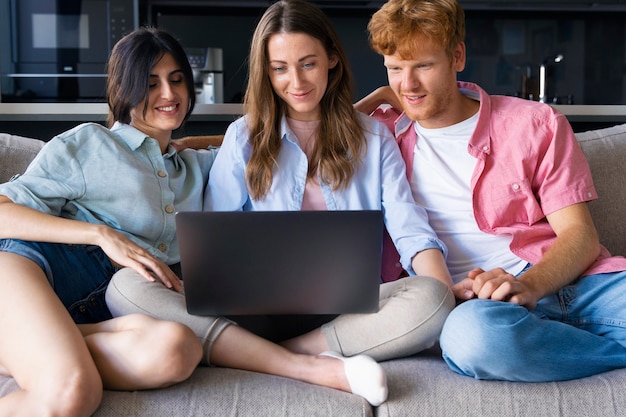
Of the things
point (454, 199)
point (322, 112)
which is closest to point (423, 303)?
point (454, 199)

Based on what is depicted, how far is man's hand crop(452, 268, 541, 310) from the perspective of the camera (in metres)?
1.51

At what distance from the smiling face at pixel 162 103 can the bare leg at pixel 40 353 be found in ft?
1.69


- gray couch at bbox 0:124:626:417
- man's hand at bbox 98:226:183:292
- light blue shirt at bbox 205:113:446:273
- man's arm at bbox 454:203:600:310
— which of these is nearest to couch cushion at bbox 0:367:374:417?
gray couch at bbox 0:124:626:417

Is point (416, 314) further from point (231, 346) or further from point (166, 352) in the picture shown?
point (166, 352)

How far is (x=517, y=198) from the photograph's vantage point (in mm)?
Result: 1802

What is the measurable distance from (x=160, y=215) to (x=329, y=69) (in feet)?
1.83

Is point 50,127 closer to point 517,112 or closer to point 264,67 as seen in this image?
point 264,67

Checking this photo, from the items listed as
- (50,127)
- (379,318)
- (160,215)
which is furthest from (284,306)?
(50,127)

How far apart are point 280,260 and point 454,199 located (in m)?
0.61

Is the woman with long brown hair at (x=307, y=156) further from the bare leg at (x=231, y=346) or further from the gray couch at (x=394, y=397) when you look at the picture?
the gray couch at (x=394, y=397)

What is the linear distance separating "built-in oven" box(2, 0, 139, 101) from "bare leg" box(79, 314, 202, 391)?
241cm

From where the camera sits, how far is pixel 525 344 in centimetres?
141

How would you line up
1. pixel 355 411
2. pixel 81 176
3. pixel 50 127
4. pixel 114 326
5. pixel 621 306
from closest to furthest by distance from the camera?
pixel 355 411, pixel 114 326, pixel 621 306, pixel 81 176, pixel 50 127

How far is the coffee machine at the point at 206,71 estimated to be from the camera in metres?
3.78
